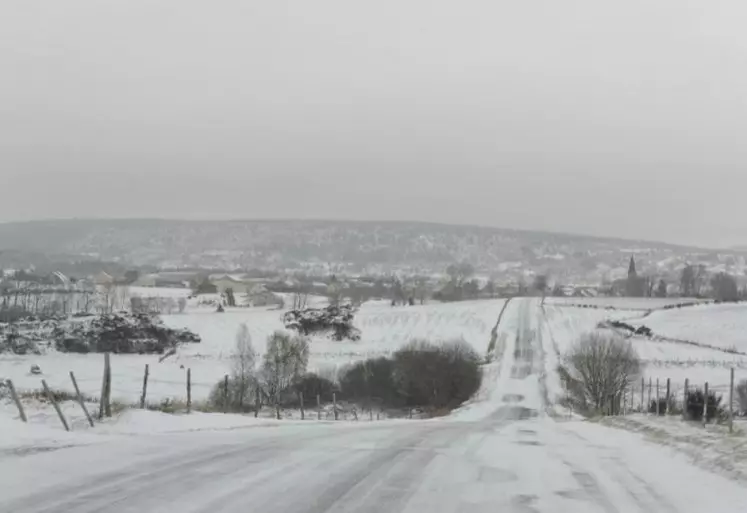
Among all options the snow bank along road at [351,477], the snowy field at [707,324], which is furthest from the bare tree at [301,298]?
the snow bank along road at [351,477]

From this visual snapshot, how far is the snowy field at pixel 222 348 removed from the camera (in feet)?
131

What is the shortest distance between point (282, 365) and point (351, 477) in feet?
157

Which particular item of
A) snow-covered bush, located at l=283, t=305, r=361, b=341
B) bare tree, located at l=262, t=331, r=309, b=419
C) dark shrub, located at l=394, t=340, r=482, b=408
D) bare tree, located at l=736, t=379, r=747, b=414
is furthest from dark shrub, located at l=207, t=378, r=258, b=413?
snow-covered bush, located at l=283, t=305, r=361, b=341

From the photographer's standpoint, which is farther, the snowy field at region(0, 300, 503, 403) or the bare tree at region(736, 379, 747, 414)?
the bare tree at region(736, 379, 747, 414)

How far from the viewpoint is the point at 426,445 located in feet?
43.8

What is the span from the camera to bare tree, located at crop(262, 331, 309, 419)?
173 feet

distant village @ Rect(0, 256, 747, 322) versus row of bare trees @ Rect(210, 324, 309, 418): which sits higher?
distant village @ Rect(0, 256, 747, 322)

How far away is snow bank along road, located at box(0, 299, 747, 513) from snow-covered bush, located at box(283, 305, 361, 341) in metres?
73.3

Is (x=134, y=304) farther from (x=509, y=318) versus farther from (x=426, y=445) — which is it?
(x=426, y=445)

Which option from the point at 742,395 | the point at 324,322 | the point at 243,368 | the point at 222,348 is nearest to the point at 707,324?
the point at 324,322

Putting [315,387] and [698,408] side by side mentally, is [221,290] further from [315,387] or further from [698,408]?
[698,408]

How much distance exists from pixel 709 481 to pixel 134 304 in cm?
9670

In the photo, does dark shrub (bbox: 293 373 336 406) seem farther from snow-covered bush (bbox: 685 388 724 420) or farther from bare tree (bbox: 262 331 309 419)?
snow-covered bush (bbox: 685 388 724 420)

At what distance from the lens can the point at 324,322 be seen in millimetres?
90000
